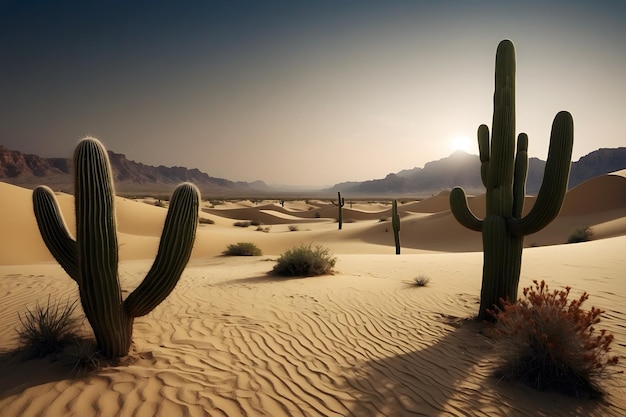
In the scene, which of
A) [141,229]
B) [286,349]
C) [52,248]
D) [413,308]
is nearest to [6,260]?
[141,229]

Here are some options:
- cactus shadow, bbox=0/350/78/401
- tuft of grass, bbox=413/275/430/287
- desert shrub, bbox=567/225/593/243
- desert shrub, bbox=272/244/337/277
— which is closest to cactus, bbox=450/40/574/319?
tuft of grass, bbox=413/275/430/287

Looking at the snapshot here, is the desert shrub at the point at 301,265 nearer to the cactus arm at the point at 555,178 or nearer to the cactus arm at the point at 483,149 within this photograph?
the cactus arm at the point at 483,149

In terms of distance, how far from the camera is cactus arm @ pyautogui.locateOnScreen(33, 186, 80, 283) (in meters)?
4.55

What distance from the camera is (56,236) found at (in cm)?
462

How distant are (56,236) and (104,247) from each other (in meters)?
1.27

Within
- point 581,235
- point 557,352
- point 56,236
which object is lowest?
point 557,352

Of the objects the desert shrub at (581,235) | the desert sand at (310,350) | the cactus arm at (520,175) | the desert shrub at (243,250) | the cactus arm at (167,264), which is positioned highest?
the cactus arm at (520,175)

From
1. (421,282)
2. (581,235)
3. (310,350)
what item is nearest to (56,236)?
(310,350)

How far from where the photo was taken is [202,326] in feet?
19.0

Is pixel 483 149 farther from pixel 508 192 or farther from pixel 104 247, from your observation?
pixel 104 247

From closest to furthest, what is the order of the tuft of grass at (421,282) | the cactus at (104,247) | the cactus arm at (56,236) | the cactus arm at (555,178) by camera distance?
the cactus at (104,247) < the cactus arm at (56,236) < the cactus arm at (555,178) < the tuft of grass at (421,282)

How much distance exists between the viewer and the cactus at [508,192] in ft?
18.7

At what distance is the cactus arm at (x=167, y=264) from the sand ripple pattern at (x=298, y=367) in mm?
725

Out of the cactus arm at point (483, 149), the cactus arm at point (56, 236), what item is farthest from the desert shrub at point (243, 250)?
the cactus arm at point (56, 236)
